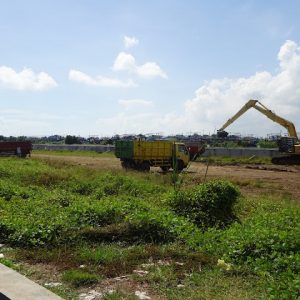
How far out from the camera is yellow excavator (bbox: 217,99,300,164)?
123 ft

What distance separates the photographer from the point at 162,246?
7.91 metres

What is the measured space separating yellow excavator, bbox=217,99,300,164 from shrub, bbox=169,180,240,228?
26.5m

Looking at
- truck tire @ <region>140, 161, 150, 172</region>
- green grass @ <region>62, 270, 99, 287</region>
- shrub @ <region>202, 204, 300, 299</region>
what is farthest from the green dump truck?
green grass @ <region>62, 270, 99, 287</region>

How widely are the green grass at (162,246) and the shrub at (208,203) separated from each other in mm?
25

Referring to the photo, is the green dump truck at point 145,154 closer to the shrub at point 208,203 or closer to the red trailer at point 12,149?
the red trailer at point 12,149

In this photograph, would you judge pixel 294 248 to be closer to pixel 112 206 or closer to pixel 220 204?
pixel 112 206

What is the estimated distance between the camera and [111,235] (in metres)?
8.59

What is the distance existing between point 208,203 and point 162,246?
4062mm

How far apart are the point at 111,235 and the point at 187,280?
2802 mm

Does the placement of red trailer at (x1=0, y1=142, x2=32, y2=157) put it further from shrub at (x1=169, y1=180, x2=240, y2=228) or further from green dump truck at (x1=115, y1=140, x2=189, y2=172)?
shrub at (x1=169, y1=180, x2=240, y2=228)

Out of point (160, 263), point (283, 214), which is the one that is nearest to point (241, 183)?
point (283, 214)

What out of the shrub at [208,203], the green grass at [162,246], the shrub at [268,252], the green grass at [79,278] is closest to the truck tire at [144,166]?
the green grass at [162,246]

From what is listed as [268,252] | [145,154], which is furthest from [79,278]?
[145,154]

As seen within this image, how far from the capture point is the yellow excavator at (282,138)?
37.5m
